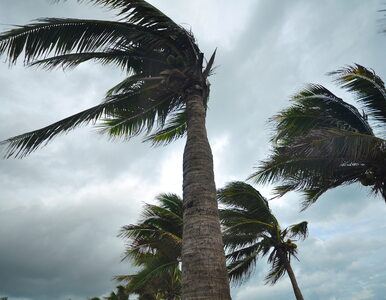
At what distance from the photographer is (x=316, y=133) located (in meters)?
7.25

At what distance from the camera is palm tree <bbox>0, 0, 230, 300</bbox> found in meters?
3.39

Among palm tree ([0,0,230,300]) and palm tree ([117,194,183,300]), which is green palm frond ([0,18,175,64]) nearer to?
palm tree ([0,0,230,300])

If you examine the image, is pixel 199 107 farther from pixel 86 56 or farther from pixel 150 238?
pixel 150 238

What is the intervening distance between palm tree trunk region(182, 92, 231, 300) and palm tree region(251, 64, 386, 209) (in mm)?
4099

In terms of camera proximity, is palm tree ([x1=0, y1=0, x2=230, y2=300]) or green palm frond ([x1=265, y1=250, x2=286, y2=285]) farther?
green palm frond ([x1=265, y1=250, x2=286, y2=285])

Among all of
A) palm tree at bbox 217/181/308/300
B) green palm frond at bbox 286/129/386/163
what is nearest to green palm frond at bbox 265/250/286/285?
palm tree at bbox 217/181/308/300

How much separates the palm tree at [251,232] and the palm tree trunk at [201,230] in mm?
7879

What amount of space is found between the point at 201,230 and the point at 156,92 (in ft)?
12.7

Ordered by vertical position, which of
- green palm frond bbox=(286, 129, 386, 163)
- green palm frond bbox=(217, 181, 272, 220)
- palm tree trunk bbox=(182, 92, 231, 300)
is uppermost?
green palm frond bbox=(217, 181, 272, 220)

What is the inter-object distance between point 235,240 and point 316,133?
746cm

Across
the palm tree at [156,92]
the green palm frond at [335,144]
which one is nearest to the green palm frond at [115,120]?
the palm tree at [156,92]

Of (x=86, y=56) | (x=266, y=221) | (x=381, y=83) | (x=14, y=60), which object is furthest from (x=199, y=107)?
(x=266, y=221)

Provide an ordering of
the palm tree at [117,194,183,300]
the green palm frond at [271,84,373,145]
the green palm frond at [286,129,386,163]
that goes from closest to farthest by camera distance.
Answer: the green palm frond at [286,129,386,163] → the green palm frond at [271,84,373,145] → the palm tree at [117,194,183,300]

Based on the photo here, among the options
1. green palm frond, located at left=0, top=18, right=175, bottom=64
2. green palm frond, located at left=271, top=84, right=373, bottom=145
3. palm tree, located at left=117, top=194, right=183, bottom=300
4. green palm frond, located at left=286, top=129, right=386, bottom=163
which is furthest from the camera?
palm tree, located at left=117, top=194, right=183, bottom=300
